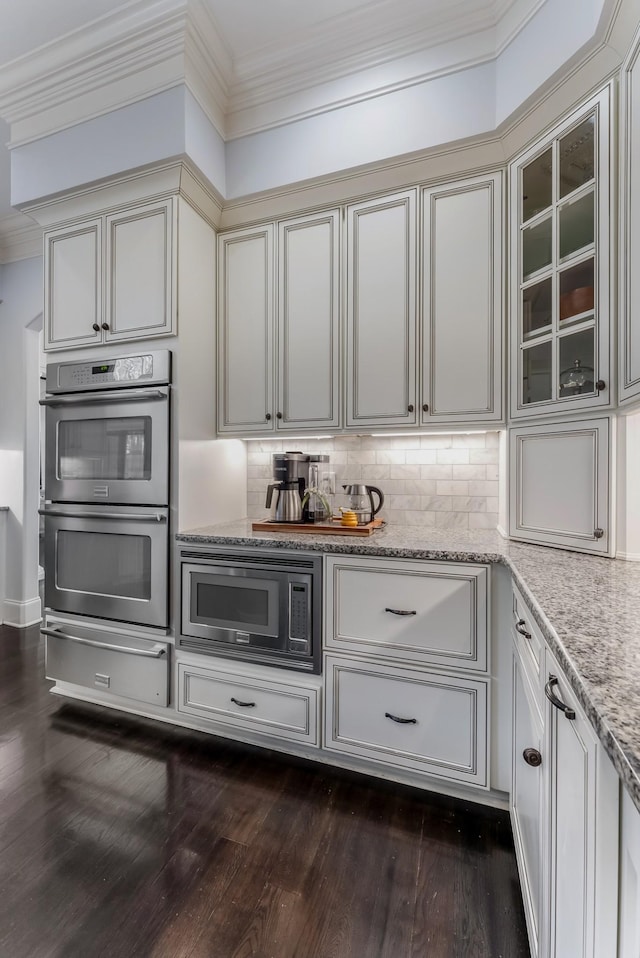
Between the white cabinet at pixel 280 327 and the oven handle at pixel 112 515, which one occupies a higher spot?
the white cabinet at pixel 280 327

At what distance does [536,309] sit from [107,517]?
2.20m

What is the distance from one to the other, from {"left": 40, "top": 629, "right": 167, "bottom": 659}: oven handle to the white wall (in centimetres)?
144

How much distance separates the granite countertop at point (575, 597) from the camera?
549mm

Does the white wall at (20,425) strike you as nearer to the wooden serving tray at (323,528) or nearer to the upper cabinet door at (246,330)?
the upper cabinet door at (246,330)

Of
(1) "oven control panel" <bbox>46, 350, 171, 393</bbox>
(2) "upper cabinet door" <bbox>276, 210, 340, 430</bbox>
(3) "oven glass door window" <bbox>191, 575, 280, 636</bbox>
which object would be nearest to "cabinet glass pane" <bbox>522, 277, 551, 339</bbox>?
(2) "upper cabinet door" <bbox>276, 210, 340, 430</bbox>

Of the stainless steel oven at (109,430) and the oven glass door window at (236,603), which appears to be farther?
the stainless steel oven at (109,430)

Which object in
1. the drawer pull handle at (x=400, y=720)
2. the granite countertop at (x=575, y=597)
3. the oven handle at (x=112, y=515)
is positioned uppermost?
the oven handle at (x=112, y=515)

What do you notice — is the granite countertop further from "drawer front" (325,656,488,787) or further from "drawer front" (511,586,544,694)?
"drawer front" (325,656,488,787)

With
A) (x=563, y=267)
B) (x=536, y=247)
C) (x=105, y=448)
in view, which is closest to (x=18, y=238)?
(x=105, y=448)

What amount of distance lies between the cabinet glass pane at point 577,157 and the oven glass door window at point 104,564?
7.62ft

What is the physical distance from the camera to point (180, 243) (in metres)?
2.12

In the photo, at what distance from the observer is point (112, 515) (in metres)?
2.22

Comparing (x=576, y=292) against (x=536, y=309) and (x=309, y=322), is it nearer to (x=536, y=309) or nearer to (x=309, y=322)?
(x=536, y=309)

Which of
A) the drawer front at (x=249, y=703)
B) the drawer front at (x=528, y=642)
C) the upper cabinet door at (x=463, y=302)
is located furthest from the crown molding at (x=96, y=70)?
the drawer front at (x=249, y=703)
